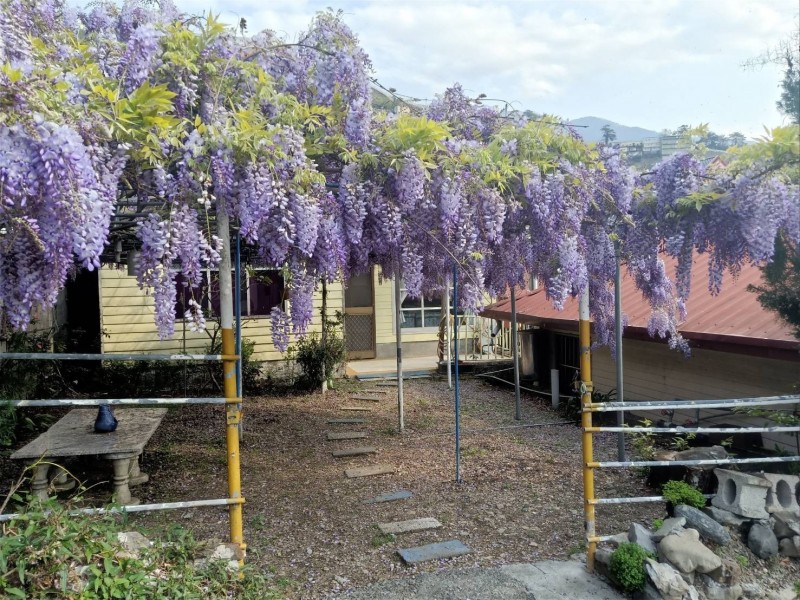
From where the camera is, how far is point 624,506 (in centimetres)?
498

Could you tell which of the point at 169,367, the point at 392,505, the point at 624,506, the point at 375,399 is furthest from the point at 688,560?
the point at 169,367

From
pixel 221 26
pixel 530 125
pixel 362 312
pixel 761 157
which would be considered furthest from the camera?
pixel 362 312

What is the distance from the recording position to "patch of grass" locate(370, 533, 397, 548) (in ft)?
14.1

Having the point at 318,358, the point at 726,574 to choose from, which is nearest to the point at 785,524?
the point at 726,574

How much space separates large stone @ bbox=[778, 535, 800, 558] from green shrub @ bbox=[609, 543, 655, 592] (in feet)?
3.60

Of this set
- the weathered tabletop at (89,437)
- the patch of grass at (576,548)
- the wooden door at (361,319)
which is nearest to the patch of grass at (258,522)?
the weathered tabletop at (89,437)

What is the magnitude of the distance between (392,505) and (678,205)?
3.41 meters

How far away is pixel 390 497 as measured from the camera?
17.4 feet

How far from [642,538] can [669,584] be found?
1.18 feet

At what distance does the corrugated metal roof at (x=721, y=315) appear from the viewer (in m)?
5.49

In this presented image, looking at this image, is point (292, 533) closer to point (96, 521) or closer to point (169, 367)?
point (96, 521)

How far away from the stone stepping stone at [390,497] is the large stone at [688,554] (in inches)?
90.4

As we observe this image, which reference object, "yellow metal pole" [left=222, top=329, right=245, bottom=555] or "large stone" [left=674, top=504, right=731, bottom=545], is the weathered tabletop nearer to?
"yellow metal pole" [left=222, top=329, right=245, bottom=555]

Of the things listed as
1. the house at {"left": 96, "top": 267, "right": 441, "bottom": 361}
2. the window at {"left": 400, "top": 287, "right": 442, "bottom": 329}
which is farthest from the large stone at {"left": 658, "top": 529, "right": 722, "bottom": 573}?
the window at {"left": 400, "top": 287, "right": 442, "bottom": 329}
